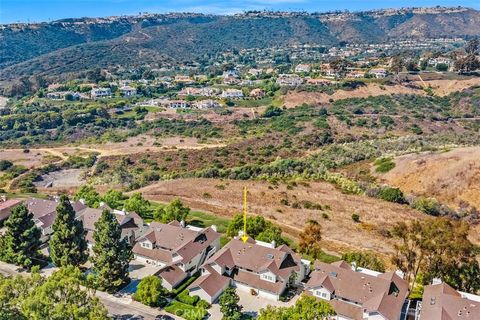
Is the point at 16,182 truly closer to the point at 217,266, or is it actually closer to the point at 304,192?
the point at 304,192

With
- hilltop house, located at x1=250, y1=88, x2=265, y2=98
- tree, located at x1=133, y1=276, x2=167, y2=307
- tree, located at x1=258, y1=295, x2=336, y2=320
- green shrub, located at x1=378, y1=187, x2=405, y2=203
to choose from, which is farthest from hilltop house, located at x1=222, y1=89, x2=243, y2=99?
tree, located at x1=258, y1=295, x2=336, y2=320

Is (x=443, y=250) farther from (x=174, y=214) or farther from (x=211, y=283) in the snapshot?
(x=174, y=214)

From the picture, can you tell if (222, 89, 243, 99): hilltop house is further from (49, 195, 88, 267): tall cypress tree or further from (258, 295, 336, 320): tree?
(258, 295, 336, 320): tree

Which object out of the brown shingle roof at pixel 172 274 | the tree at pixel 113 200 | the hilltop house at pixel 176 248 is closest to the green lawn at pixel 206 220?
the hilltop house at pixel 176 248

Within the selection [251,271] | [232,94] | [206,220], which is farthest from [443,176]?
[232,94]

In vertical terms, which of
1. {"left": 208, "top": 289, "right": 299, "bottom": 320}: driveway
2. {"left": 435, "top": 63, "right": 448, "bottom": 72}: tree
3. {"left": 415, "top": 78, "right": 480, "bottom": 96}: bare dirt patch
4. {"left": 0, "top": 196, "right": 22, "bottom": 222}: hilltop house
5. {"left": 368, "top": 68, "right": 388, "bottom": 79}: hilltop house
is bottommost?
{"left": 208, "top": 289, "right": 299, "bottom": 320}: driveway

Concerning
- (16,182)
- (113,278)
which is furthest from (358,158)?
(16,182)
